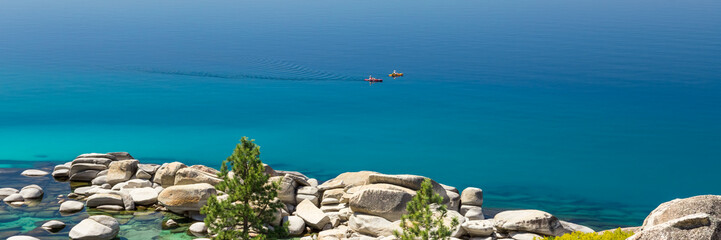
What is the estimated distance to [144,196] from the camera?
34156 millimetres

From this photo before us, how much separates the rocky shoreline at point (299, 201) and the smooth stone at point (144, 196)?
0.16ft

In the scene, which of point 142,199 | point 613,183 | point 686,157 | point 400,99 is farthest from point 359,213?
point 400,99

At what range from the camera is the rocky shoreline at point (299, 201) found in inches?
1151

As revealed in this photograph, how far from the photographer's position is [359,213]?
102 feet

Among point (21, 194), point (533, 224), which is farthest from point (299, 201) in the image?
point (21, 194)

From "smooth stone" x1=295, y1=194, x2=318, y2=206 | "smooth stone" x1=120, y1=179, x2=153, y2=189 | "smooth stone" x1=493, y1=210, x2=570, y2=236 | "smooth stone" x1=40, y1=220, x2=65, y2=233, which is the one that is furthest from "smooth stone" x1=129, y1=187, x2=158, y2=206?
"smooth stone" x1=493, y1=210, x2=570, y2=236

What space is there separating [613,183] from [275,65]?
45838mm

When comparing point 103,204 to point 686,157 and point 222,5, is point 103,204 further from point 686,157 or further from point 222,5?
point 222,5

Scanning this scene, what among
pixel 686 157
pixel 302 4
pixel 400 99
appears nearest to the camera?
pixel 686 157

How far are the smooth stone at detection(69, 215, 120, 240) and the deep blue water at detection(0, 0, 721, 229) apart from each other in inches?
607

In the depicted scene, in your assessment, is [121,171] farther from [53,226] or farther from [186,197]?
[53,226]

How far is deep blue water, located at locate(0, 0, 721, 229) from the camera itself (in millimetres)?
45062

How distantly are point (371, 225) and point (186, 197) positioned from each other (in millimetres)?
8898

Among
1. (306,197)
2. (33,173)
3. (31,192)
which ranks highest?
(306,197)
